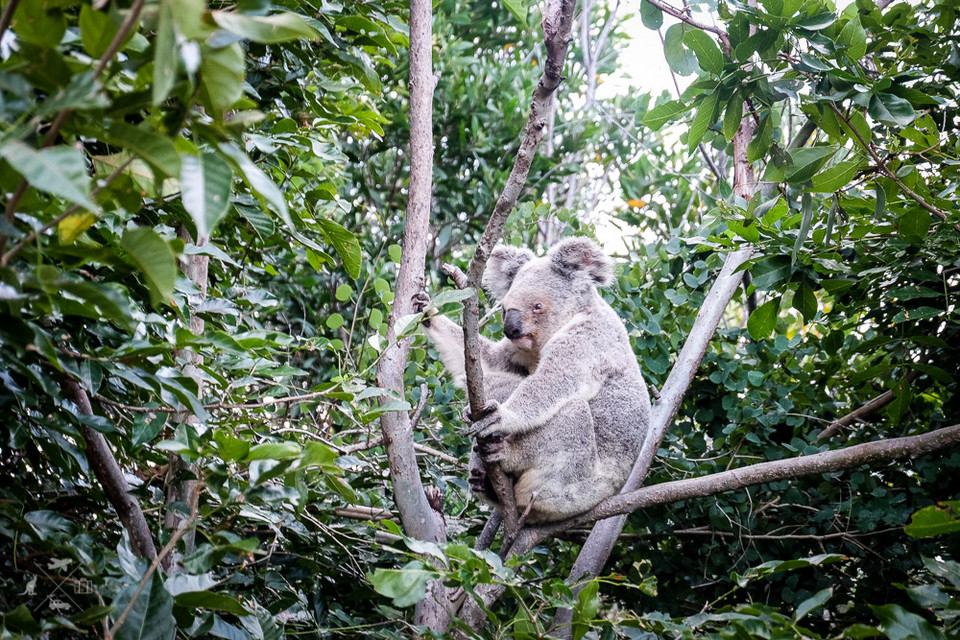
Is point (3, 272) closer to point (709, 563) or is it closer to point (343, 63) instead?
Answer: point (343, 63)

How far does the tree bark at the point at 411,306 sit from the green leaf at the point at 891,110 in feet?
4.39

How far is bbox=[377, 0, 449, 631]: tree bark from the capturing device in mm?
2375

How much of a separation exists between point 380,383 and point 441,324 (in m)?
1.23

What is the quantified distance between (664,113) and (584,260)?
1.30m

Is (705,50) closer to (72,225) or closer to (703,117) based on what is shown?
(703,117)

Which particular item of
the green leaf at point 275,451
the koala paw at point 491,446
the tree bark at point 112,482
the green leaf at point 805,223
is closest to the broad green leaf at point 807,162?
the green leaf at point 805,223

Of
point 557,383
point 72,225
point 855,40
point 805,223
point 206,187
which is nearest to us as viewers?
point 206,187

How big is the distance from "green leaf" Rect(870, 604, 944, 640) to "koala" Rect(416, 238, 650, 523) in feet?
4.69

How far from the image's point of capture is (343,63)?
99.5 inches

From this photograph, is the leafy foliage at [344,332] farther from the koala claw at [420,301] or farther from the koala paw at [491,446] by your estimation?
the koala paw at [491,446]

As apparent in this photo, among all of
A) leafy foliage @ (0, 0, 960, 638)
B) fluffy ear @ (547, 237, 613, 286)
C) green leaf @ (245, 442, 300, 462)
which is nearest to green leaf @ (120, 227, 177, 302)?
leafy foliage @ (0, 0, 960, 638)

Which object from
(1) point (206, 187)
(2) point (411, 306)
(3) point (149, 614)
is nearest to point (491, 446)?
(2) point (411, 306)

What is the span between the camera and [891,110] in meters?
1.92

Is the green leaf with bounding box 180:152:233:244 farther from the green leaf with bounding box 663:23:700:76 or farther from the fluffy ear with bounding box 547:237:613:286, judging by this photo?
the fluffy ear with bounding box 547:237:613:286
